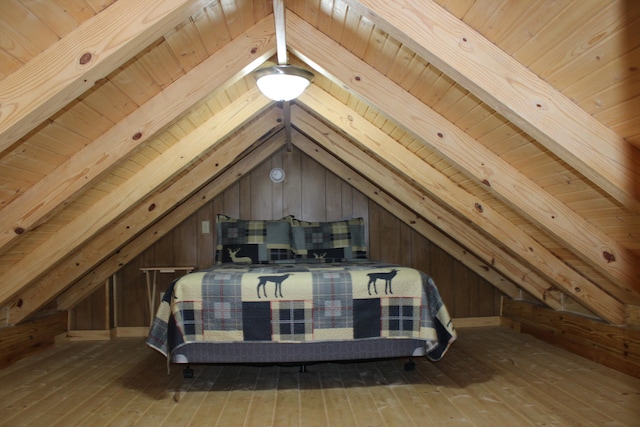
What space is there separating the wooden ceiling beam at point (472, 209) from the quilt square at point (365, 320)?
0.82 meters

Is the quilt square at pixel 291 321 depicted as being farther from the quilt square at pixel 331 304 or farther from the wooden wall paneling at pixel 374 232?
the wooden wall paneling at pixel 374 232

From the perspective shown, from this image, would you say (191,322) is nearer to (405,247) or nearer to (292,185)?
(292,185)

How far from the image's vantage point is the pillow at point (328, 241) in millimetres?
3980

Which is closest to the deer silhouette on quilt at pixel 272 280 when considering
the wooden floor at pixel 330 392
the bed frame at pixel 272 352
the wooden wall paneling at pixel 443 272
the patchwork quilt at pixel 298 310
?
the patchwork quilt at pixel 298 310

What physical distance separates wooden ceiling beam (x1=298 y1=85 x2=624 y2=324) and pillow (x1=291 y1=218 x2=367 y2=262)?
3.80ft

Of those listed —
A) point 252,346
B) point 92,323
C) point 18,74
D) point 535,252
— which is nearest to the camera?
point 18,74

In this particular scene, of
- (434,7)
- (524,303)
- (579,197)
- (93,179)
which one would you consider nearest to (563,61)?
(434,7)

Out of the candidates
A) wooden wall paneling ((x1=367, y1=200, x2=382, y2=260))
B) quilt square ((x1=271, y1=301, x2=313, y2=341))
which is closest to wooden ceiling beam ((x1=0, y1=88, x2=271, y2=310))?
quilt square ((x1=271, y1=301, x2=313, y2=341))

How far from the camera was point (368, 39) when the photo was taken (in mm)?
2168

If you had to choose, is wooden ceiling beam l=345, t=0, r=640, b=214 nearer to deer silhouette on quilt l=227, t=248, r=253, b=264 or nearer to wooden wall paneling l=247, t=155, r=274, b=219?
deer silhouette on quilt l=227, t=248, r=253, b=264

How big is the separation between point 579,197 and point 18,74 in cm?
222

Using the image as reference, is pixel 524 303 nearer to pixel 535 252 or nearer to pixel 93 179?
pixel 535 252

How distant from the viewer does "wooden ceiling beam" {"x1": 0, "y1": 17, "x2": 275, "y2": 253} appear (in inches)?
83.2

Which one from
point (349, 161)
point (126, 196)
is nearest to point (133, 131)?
point (126, 196)
